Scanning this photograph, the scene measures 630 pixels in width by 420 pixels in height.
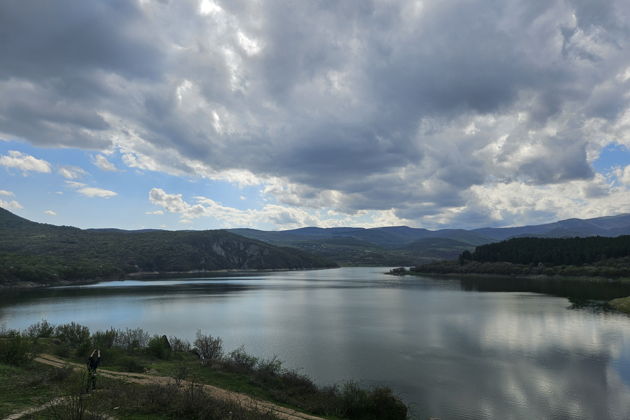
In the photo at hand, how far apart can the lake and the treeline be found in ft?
279

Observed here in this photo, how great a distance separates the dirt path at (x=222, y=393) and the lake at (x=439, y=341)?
9.38 m

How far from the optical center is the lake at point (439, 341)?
91.8ft

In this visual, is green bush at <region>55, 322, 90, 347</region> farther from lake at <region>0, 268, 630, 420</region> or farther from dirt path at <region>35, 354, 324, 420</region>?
lake at <region>0, 268, 630, 420</region>

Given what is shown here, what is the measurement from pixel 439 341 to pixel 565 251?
503ft

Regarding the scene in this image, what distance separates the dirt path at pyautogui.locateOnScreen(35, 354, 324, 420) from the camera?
1990 cm

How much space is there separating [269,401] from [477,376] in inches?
749

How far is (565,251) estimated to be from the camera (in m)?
169

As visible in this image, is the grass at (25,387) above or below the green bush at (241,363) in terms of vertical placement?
above

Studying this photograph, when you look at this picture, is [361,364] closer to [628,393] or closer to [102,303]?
[628,393]

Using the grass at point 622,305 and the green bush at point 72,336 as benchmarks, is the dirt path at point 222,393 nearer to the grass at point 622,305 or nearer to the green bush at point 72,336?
the green bush at point 72,336

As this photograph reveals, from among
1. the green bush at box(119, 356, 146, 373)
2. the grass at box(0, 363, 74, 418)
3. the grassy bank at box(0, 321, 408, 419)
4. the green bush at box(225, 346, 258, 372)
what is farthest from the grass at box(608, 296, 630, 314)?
the grass at box(0, 363, 74, 418)

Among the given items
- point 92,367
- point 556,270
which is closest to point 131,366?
point 92,367

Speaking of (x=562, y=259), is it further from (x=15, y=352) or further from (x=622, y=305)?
(x=15, y=352)

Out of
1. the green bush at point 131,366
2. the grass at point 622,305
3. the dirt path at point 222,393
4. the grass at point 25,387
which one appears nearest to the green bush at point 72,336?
the dirt path at point 222,393
